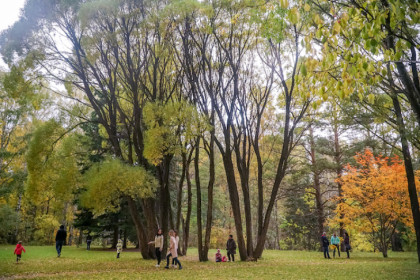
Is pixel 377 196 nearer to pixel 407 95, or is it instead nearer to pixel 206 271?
pixel 206 271

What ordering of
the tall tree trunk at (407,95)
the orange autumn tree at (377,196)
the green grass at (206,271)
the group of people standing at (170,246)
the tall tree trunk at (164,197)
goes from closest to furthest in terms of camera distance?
the tall tree trunk at (407,95) < the green grass at (206,271) < the group of people standing at (170,246) < the tall tree trunk at (164,197) < the orange autumn tree at (377,196)

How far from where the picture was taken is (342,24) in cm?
324

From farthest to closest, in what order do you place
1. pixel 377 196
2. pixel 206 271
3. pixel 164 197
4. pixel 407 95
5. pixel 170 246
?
pixel 377 196 → pixel 164 197 → pixel 170 246 → pixel 206 271 → pixel 407 95

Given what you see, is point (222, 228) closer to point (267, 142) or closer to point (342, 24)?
point (267, 142)

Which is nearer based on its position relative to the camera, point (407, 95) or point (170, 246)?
point (407, 95)

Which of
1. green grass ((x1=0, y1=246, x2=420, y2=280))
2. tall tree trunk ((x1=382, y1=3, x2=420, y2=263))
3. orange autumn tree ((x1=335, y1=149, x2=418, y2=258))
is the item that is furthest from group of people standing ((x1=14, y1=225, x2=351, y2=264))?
tall tree trunk ((x1=382, y1=3, x2=420, y2=263))

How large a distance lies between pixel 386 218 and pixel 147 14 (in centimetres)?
1874

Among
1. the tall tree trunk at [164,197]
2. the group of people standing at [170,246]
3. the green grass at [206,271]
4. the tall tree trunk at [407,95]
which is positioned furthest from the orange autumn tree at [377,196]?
the tall tree trunk at [164,197]

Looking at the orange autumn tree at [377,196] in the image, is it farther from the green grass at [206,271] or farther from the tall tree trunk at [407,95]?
the green grass at [206,271]

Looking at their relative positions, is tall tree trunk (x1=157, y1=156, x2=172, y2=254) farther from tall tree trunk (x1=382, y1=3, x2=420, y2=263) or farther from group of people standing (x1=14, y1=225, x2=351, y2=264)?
tall tree trunk (x1=382, y1=3, x2=420, y2=263)

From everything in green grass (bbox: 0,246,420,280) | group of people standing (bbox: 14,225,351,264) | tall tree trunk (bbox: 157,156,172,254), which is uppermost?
tall tree trunk (bbox: 157,156,172,254)

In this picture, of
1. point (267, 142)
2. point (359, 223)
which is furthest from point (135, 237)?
point (359, 223)

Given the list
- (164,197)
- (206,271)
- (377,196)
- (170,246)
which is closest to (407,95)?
(206,271)

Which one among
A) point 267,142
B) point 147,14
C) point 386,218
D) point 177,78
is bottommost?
point 386,218
